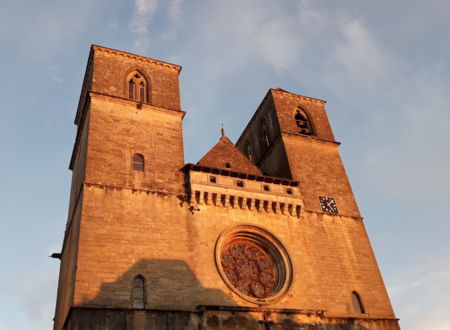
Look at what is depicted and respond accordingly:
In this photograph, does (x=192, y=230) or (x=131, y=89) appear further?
(x=131, y=89)

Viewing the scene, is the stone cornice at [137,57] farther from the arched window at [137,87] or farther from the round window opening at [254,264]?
the round window opening at [254,264]

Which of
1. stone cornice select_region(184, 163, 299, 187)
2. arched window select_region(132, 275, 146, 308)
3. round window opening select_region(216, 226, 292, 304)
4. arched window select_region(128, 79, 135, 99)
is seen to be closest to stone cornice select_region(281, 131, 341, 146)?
stone cornice select_region(184, 163, 299, 187)

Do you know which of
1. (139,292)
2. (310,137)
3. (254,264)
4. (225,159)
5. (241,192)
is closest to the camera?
(139,292)

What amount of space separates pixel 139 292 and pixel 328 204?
9.44m

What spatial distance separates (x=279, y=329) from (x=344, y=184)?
859cm

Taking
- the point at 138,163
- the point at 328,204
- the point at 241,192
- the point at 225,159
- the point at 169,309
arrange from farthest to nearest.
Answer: the point at 225,159 → the point at 328,204 → the point at 241,192 → the point at 138,163 → the point at 169,309

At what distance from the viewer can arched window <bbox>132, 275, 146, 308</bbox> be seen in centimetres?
1359

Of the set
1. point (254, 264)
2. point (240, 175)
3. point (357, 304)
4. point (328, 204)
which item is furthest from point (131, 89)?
point (357, 304)

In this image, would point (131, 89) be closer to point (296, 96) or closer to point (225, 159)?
point (225, 159)

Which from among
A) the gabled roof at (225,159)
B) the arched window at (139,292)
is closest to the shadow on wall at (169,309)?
the arched window at (139,292)

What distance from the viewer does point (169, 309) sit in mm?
13656

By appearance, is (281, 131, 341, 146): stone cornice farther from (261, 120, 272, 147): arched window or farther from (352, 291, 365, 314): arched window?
(352, 291, 365, 314): arched window

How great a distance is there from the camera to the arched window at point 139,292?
1359 cm

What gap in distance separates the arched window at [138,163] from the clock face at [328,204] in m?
7.79
